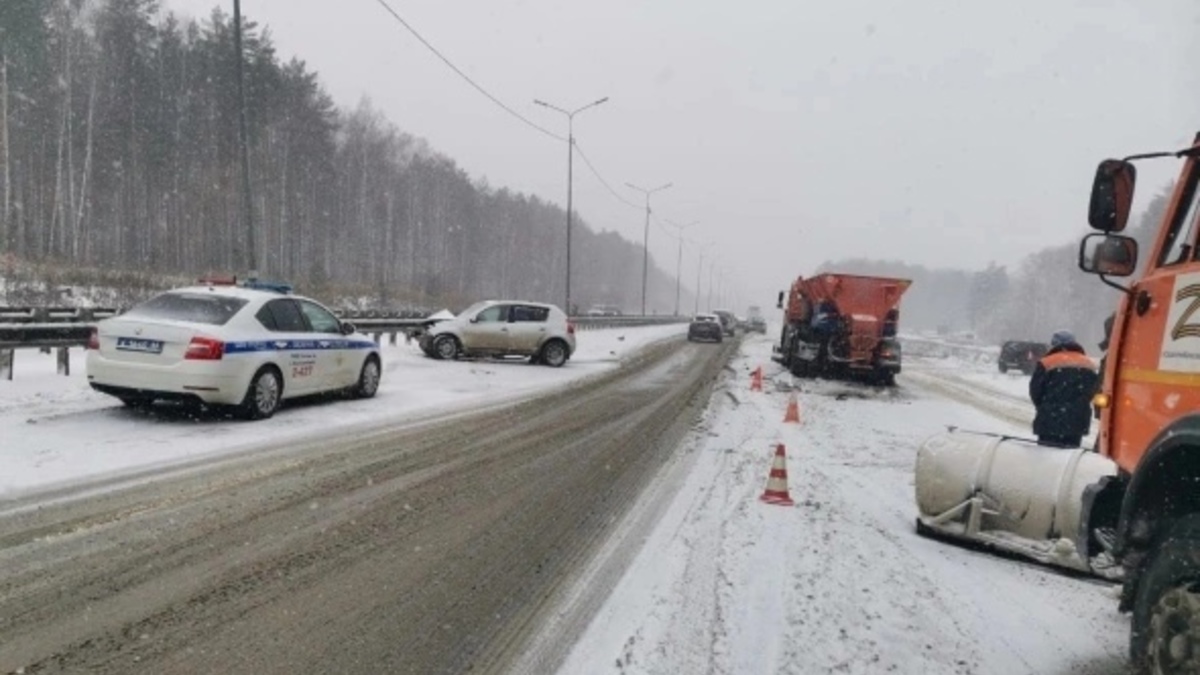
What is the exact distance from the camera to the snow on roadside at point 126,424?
745 centimetres

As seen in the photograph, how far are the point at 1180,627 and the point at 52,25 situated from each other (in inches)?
2261

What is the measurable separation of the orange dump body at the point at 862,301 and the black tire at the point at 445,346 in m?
10.0

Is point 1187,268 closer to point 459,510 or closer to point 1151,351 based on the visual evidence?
point 1151,351

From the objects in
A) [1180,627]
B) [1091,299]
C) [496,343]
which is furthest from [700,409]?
[1091,299]

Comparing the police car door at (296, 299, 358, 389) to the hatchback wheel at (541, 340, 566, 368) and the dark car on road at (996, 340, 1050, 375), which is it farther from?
the dark car on road at (996, 340, 1050, 375)

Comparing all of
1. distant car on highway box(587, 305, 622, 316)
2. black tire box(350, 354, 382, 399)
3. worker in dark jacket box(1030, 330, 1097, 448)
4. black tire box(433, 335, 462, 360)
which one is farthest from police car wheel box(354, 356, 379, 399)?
distant car on highway box(587, 305, 622, 316)

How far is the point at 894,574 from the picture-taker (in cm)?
560

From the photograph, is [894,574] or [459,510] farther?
[459,510]

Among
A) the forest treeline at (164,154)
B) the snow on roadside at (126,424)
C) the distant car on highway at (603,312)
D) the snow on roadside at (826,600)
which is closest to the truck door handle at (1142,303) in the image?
the snow on roadside at (826,600)

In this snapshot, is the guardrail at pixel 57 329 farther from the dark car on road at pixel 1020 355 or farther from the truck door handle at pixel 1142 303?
the dark car on road at pixel 1020 355

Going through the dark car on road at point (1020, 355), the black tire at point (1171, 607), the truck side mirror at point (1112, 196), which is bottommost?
the dark car on road at point (1020, 355)

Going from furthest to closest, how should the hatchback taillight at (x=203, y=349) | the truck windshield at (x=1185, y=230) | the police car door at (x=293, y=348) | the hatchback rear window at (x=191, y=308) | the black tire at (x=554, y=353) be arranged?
the black tire at (x=554, y=353), the police car door at (x=293, y=348), the hatchback rear window at (x=191, y=308), the hatchback taillight at (x=203, y=349), the truck windshield at (x=1185, y=230)

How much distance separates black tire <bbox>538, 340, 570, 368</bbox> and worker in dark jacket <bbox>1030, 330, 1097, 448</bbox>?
16.1 meters

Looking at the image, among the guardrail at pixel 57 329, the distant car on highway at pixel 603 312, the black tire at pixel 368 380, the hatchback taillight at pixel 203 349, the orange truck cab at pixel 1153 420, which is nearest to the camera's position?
the orange truck cab at pixel 1153 420
